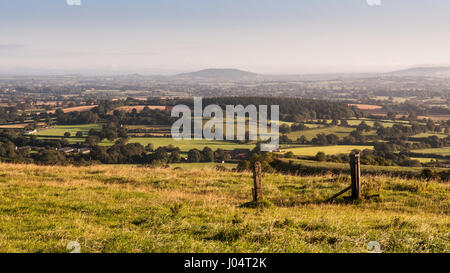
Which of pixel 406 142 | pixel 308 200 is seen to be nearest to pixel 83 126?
pixel 406 142

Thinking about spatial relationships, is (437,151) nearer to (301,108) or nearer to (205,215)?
(301,108)

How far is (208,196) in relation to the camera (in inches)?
549

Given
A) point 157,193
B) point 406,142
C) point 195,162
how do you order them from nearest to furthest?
point 157,193 < point 195,162 < point 406,142

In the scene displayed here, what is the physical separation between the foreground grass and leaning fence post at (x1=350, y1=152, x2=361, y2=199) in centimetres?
66

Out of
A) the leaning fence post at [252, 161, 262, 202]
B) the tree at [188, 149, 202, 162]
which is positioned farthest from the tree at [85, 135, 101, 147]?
the leaning fence post at [252, 161, 262, 202]

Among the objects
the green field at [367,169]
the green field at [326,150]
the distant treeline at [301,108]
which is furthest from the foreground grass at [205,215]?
the distant treeline at [301,108]

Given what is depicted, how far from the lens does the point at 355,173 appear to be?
13.1 m

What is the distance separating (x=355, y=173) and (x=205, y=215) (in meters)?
6.44

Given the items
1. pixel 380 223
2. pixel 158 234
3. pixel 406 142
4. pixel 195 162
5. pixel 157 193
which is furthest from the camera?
pixel 406 142

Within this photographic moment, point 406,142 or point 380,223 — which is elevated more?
point 380,223

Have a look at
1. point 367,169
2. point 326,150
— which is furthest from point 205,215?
point 326,150
